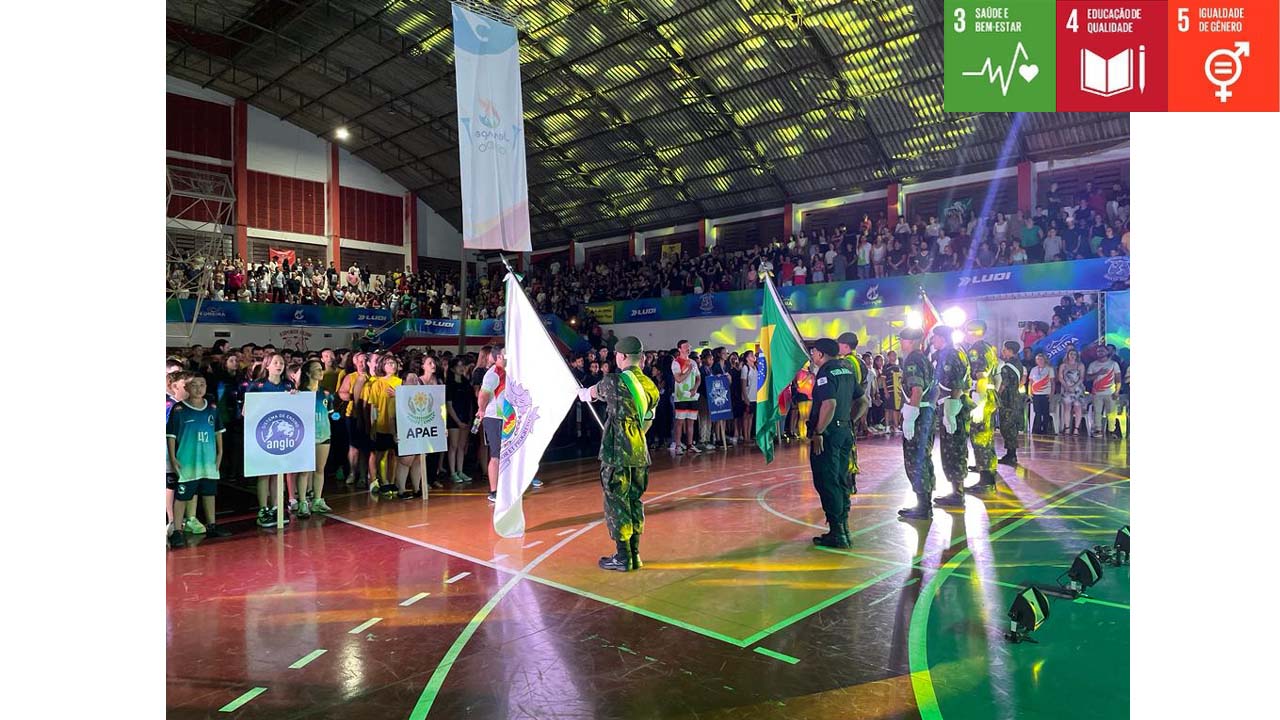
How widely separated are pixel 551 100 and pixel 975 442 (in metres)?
21.1

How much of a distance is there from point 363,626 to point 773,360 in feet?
15.2

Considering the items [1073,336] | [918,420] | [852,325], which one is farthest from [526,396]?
[852,325]

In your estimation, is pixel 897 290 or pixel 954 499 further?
pixel 897 290

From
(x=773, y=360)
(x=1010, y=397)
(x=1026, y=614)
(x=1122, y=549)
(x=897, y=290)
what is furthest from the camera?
(x=897, y=290)

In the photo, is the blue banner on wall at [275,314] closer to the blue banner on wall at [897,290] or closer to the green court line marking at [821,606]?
the blue banner on wall at [897,290]

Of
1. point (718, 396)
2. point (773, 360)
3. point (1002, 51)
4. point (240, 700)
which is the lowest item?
point (240, 700)

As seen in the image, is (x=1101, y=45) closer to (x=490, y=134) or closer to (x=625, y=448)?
(x=625, y=448)

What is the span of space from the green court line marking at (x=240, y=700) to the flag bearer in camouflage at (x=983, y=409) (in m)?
8.21

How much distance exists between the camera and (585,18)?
70.4ft

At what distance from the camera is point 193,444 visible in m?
6.97

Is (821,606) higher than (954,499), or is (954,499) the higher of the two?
(954,499)

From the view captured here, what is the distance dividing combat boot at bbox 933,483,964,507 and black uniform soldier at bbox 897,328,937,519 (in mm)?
572

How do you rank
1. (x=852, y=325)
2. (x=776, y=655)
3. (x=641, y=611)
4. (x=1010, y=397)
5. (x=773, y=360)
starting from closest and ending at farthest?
(x=776, y=655) → (x=641, y=611) → (x=773, y=360) → (x=1010, y=397) → (x=852, y=325)

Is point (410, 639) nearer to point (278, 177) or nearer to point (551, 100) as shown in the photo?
point (551, 100)
